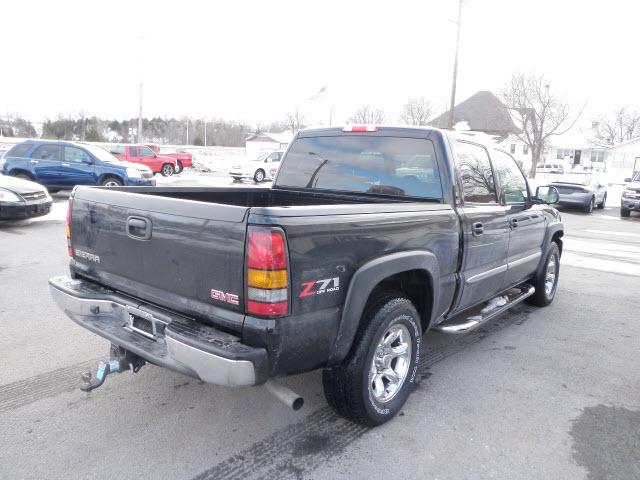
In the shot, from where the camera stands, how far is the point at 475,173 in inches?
165

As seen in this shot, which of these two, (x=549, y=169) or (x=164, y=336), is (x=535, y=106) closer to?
(x=549, y=169)

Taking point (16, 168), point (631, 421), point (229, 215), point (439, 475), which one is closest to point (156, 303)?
point (229, 215)

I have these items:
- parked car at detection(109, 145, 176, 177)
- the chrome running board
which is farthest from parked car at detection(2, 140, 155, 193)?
the chrome running board

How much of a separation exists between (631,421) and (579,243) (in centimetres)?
837

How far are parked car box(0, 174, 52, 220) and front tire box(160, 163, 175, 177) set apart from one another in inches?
696

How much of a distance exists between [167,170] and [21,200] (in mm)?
18775

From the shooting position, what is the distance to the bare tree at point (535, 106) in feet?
119

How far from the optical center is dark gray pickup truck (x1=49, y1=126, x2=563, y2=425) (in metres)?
2.49

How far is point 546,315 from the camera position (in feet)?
19.0

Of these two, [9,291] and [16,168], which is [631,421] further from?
[16,168]

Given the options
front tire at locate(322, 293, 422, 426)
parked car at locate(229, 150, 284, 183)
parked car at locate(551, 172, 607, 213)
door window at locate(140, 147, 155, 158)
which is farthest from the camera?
door window at locate(140, 147, 155, 158)

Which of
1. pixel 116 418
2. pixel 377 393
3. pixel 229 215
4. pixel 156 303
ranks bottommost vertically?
pixel 116 418

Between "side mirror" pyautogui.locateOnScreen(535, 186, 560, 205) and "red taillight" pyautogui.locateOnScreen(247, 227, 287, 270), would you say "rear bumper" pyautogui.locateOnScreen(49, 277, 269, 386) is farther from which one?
"side mirror" pyautogui.locateOnScreen(535, 186, 560, 205)

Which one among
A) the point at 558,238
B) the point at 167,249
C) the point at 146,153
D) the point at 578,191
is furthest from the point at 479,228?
the point at 146,153
